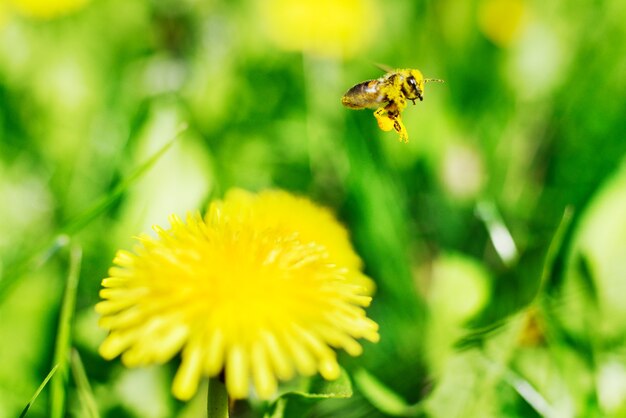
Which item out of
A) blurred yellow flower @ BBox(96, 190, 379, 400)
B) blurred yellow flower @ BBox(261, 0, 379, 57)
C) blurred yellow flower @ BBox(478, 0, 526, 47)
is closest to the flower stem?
blurred yellow flower @ BBox(96, 190, 379, 400)

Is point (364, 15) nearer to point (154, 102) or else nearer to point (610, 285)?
point (154, 102)

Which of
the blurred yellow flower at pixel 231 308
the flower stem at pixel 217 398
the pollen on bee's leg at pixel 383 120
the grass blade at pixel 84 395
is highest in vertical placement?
A: the pollen on bee's leg at pixel 383 120

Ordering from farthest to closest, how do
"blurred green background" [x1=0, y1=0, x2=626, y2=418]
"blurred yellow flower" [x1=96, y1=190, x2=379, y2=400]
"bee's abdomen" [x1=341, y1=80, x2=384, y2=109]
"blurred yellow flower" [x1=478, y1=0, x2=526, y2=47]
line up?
"blurred yellow flower" [x1=478, y1=0, x2=526, y2=47], "blurred green background" [x1=0, y1=0, x2=626, y2=418], "bee's abdomen" [x1=341, y1=80, x2=384, y2=109], "blurred yellow flower" [x1=96, y1=190, x2=379, y2=400]

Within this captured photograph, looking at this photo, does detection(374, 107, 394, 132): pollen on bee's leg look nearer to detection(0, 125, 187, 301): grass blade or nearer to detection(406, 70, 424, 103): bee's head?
detection(406, 70, 424, 103): bee's head

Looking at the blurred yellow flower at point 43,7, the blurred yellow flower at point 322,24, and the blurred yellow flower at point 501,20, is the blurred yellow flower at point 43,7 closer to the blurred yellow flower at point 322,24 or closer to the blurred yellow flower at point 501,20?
the blurred yellow flower at point 322,24

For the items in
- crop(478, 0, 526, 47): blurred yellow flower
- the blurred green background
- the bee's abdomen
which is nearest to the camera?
the bee's abdomen

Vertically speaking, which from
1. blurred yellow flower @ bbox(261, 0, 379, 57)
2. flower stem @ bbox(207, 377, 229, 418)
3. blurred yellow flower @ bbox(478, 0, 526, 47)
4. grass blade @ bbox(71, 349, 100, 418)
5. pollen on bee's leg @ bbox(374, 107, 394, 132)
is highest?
pollen on bee's leg @ bbox(374, 107, 394, 132)

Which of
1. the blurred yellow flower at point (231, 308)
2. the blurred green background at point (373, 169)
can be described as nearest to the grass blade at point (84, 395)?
the blurred green background at point (373, 169)

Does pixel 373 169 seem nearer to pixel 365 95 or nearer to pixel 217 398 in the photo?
pixel 365 95
